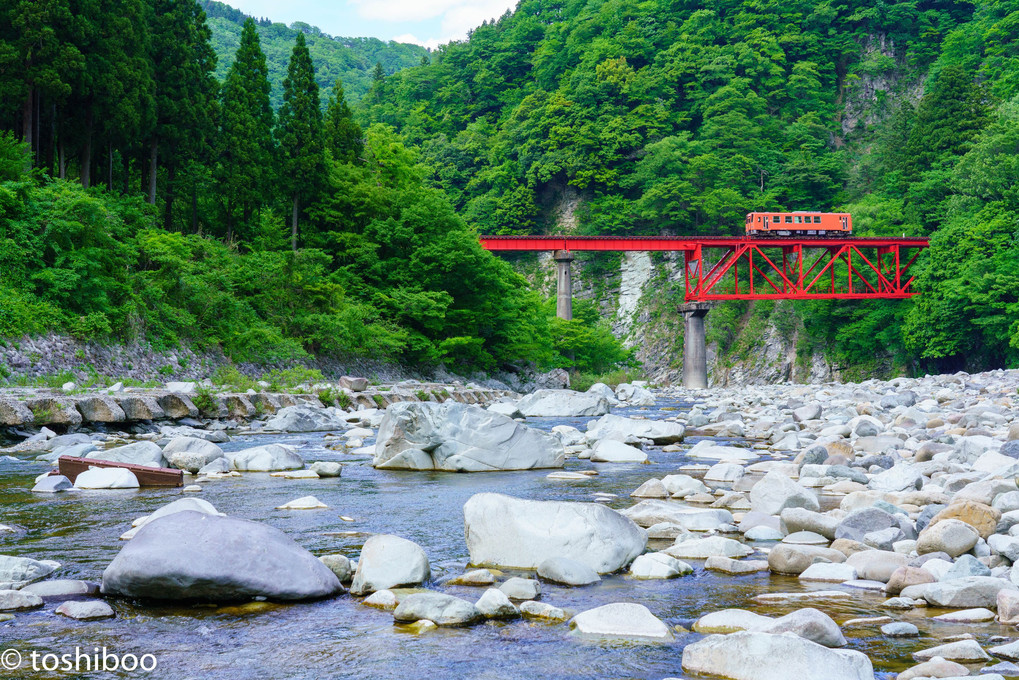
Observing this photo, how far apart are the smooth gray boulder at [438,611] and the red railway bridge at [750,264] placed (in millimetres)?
35421

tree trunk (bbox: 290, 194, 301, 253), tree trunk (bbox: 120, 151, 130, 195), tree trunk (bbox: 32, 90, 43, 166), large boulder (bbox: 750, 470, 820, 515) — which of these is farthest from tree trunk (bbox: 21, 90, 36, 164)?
large boulder (bbox: 750, 470, 820, 515)

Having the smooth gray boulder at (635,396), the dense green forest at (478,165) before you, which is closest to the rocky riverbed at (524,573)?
the dense green forest at (478,165)

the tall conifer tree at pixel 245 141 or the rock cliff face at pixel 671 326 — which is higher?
the tall conifer tree at pixel 245 141

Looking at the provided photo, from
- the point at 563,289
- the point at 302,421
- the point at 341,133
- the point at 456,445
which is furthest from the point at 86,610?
the point at 563,289

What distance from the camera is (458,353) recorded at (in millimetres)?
29781

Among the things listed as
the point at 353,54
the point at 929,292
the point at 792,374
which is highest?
the point at 353,54

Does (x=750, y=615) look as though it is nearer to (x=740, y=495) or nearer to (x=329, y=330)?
(x=740, y=495)

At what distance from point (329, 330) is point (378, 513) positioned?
1805cm

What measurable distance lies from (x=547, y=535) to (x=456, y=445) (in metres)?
3.88

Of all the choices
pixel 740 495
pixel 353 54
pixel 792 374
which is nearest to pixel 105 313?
pixel 740 495

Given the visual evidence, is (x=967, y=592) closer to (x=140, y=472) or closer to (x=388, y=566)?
(x=388, y=566)

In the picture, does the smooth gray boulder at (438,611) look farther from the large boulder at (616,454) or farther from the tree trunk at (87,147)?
the tree trunk at (87,147)

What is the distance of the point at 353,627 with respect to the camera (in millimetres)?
2762

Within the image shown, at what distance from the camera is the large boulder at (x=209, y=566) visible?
9.75 ft
